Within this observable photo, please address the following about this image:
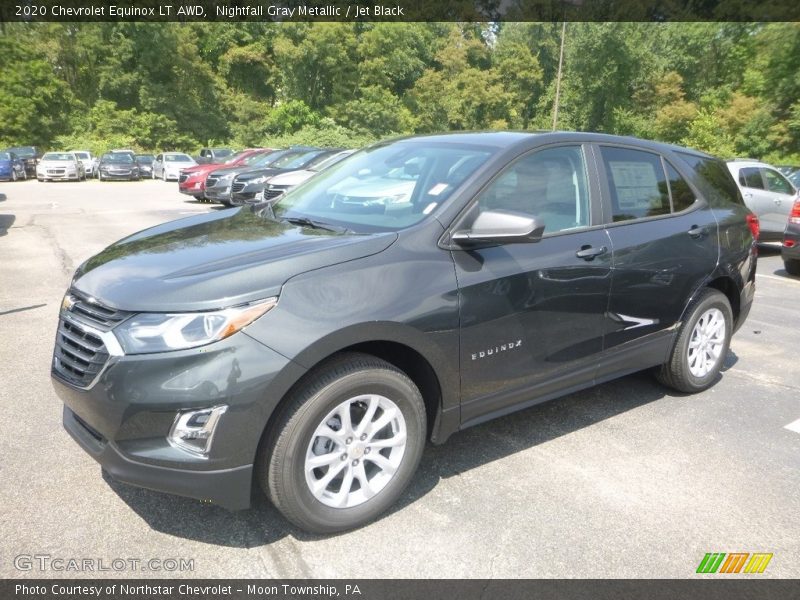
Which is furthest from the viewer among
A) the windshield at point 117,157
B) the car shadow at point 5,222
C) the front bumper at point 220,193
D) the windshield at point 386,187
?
the windshield at point 117,157

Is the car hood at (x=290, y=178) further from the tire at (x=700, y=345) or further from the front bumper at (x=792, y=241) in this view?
the tire at (x=700, y=345)

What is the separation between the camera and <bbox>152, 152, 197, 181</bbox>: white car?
30594 millimetres

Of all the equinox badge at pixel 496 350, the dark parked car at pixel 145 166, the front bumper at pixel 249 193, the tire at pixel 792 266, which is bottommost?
the dark parked car at pixel 145 166

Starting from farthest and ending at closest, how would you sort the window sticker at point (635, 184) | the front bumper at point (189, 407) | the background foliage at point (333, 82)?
the background foliage at point (333, 82) → the window sticker at point (635, 184) → the front bumper at point (189, 407)

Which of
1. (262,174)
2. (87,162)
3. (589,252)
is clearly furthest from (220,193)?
(87,162)

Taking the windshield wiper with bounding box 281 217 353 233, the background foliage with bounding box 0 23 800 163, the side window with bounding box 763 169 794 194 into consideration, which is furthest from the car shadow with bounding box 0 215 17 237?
the background foliage with bounding box 0 23 800 163

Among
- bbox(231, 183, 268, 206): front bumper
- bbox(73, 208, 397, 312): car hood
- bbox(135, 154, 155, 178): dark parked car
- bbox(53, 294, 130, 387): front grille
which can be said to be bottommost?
bbox(135, 154, 155, 178): dark parked car

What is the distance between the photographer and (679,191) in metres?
4.21

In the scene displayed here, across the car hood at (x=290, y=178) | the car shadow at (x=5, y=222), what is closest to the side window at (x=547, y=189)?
the car hood at (x=290, y=178)

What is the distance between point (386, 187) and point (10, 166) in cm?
3060

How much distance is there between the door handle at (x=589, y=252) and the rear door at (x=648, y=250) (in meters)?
0.12

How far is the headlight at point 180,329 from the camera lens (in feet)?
7.83

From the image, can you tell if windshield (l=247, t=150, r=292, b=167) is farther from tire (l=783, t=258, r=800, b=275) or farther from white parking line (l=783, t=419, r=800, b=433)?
white parking line (l=783, t=419, r=800, b=433)

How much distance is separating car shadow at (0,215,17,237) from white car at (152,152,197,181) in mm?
16439
